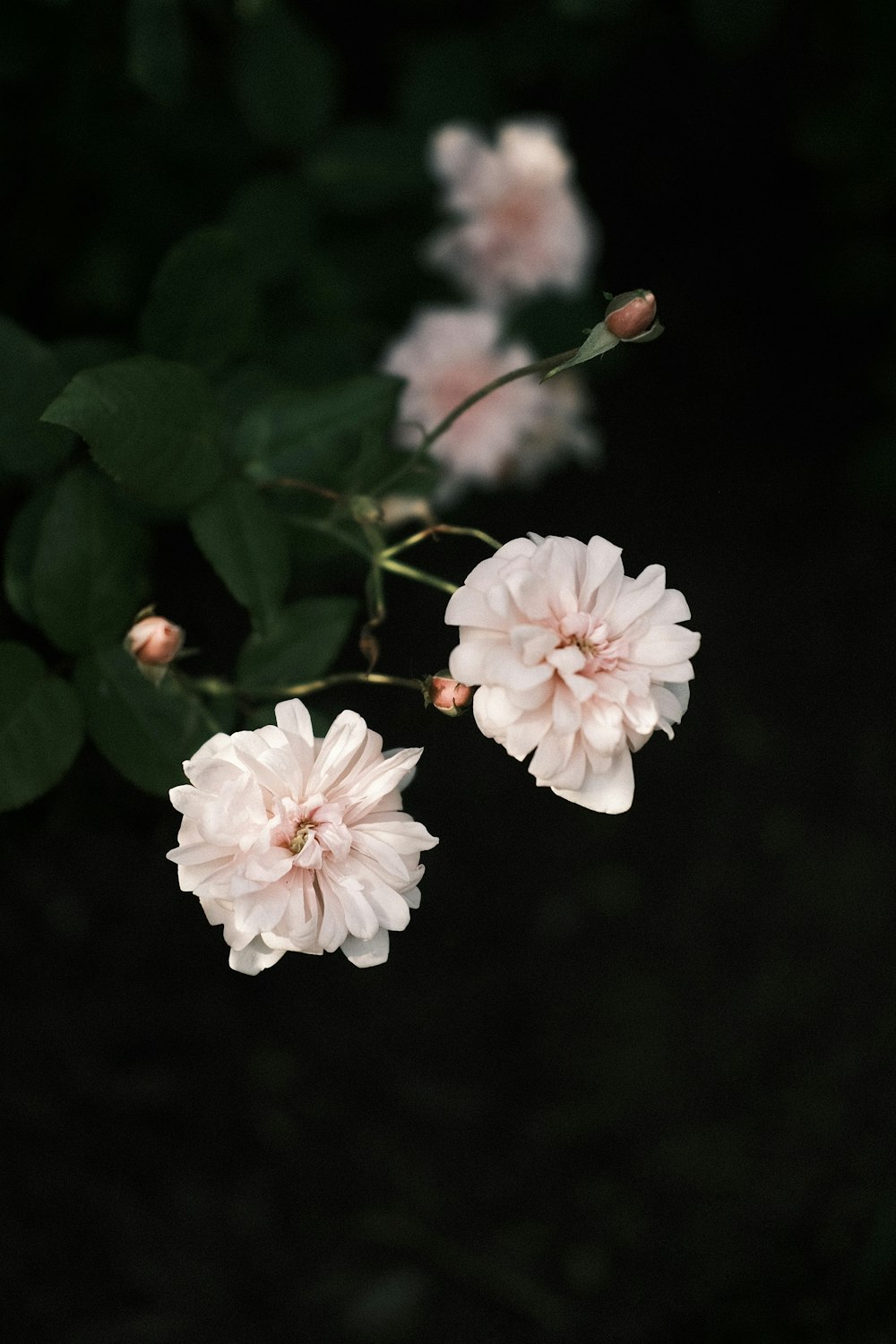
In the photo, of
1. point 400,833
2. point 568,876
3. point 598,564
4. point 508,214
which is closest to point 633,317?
point 598,564

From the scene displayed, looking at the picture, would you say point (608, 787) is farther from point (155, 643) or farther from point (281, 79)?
point (281, 79)

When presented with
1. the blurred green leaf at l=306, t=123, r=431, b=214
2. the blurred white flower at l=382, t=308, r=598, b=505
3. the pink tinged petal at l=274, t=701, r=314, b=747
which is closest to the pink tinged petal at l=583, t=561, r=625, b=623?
the pink tinged petal at l=274, t=701, r=314, b=747

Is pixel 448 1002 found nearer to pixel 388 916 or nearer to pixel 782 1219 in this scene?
pixel 782 1219

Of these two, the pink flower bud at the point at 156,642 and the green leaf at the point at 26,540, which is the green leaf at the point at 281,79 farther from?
the pink flower bud at the point at 156,642

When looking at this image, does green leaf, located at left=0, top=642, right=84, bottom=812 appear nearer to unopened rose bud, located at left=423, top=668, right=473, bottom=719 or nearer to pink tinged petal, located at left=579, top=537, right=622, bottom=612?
unopened rose bud, located at left=423, top=668, right=473, bottom=719

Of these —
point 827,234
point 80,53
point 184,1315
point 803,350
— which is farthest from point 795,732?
point 80,53

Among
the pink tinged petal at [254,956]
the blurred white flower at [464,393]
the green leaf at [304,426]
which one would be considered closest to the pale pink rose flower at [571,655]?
the pink tinged petal at [254,956]

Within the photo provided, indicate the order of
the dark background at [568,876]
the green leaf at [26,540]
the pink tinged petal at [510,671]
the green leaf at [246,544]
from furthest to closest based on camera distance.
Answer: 1. the dark background at [568,876]
2. the green leaf at [26,540]
3. the green leaf at [246,544]
4. the pink tinged petal at [510,671]
